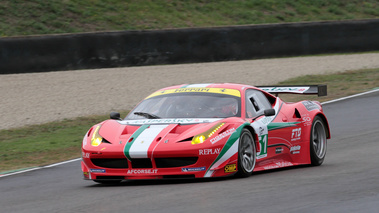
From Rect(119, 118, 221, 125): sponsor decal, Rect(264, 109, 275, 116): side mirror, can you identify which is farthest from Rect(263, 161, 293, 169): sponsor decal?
Rect(119, 118, 221, 125): sponsor decal

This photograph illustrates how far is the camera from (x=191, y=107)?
8062mm

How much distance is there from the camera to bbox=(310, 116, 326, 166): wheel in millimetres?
8953

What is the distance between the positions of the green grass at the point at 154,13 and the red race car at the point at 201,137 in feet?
50.4

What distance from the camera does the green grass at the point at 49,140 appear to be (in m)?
11.0

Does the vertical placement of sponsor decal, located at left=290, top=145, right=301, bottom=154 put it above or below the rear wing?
below

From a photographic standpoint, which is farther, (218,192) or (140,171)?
(140,171)

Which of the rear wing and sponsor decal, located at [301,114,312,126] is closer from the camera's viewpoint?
sponsor decal, located at [301,114,312,126]

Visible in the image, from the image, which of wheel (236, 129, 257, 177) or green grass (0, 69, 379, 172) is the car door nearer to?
wheel (236, 129, 257, 177)

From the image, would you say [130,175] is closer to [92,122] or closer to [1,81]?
[92,122]

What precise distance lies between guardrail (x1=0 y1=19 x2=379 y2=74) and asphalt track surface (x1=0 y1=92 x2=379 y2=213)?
10.3 meters

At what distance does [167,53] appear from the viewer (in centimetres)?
2158

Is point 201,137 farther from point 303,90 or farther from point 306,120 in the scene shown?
point 303,90

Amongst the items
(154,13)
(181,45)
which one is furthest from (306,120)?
(154,13)

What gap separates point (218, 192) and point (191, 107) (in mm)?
1735
